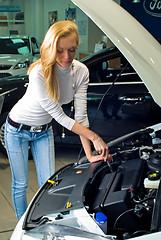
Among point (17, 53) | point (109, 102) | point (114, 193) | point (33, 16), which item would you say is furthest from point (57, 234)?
point (33, 16)

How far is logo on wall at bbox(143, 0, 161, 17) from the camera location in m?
7.65

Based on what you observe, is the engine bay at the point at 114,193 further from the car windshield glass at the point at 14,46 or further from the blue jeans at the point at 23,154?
the car windshield glass at the point at 14,46

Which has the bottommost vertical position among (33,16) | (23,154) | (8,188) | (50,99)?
(8,188)

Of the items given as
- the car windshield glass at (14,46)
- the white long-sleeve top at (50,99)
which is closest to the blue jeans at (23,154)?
the white long-sleeve top at (50,99)

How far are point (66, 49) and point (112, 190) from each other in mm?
866

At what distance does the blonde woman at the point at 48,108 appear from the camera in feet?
7.59

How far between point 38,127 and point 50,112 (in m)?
0.27

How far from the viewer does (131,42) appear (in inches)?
68.3

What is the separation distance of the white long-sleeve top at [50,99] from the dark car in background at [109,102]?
1.84 m

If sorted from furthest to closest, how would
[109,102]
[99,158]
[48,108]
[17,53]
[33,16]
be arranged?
[33,16]
[17,53]
[109,102]
[99,158]
[48,108]

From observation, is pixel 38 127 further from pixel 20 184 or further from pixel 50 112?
pixel 20 184

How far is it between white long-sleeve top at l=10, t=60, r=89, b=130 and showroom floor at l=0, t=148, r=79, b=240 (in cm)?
109

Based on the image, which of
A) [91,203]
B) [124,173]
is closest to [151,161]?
[124,173]

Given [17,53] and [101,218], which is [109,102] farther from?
[17,53]
